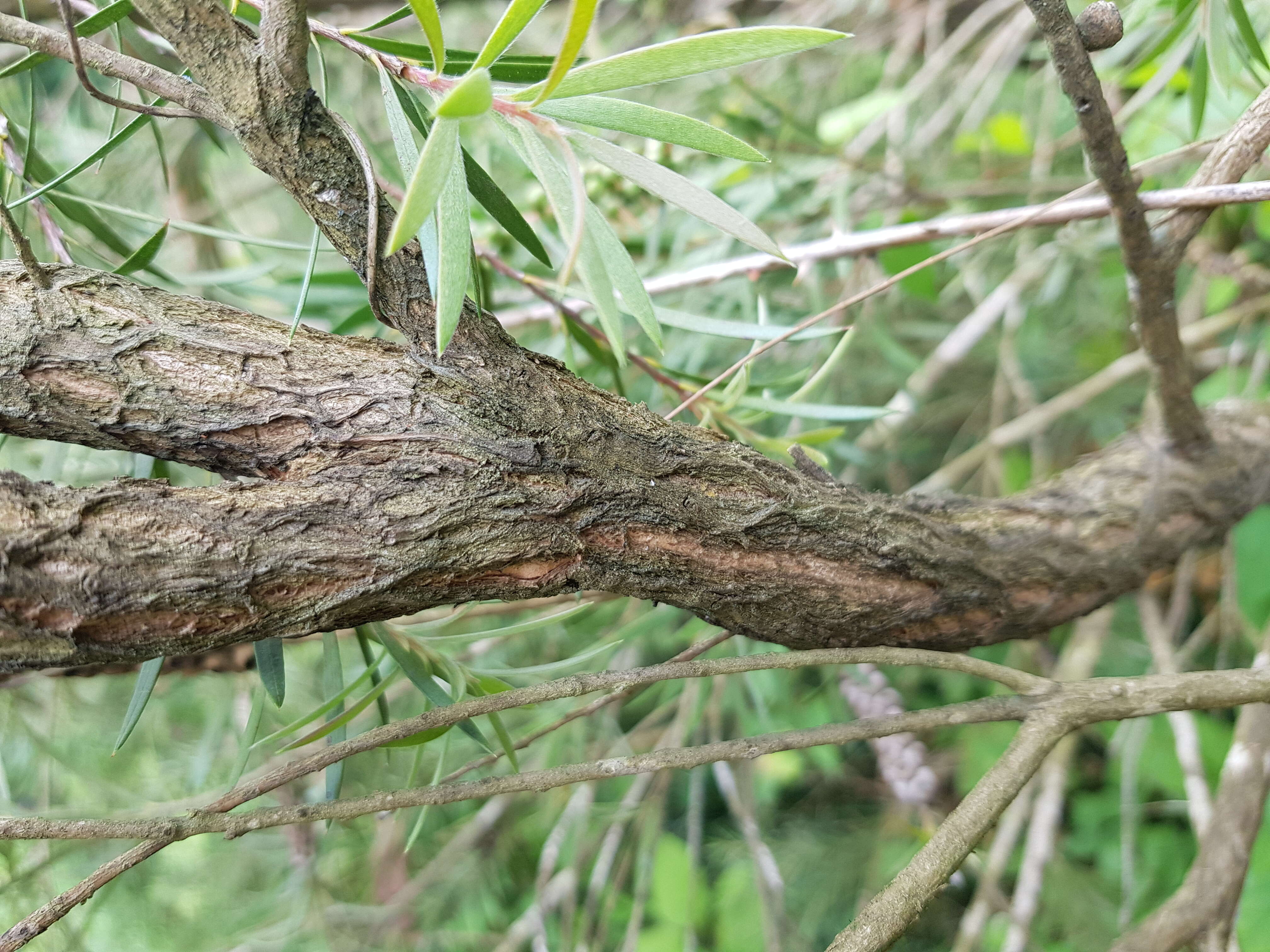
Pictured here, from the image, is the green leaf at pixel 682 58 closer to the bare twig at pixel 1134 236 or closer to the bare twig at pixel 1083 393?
the bare twig at pixel 1134 236

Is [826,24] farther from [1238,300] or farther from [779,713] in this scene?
[779,713]

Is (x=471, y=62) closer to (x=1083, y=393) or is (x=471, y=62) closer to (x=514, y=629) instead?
(x=514, y=629)

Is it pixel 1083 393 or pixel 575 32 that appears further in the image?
pixel 1083 393

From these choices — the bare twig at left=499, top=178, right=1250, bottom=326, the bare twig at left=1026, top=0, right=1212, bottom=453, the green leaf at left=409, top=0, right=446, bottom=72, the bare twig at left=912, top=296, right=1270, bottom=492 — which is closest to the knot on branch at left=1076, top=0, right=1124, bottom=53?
the bare twig at left=1026, top=0, right=1212, bottom=453

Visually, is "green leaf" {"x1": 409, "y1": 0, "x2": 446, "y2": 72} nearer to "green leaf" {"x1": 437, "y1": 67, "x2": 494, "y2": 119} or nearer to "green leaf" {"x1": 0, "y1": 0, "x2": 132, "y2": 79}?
"green leaf" {"x1": 437, "y1": 67, "x2": 494, "y2": 119}

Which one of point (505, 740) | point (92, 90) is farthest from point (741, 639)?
point (92, 90)

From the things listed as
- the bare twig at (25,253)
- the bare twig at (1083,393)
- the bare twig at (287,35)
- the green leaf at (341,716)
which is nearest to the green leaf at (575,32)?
the bare twig at (287,35)
